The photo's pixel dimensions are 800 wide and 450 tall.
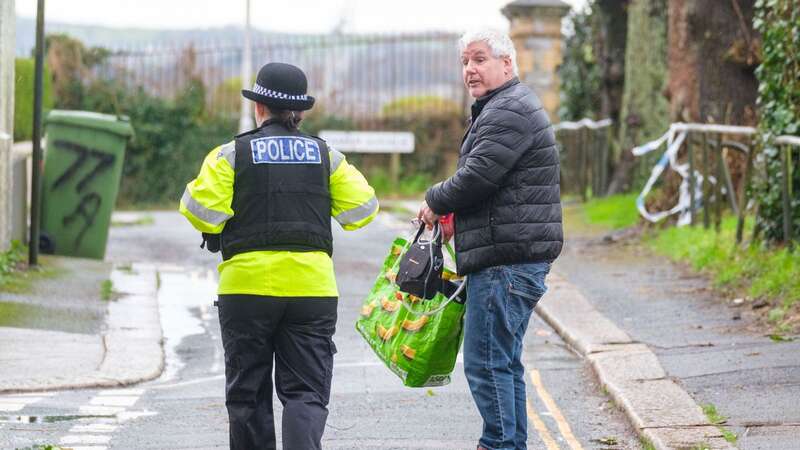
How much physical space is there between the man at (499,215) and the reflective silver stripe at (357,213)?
0.24 meters

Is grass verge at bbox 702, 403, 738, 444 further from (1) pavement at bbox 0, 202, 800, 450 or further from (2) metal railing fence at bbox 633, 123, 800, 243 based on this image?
(2) metal railing fence at bbox 633, 123, 800, 243

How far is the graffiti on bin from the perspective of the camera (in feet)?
46.3

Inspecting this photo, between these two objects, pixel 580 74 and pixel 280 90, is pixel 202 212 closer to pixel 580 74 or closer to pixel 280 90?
pixel 280 90

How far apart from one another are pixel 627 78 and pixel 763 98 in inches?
318

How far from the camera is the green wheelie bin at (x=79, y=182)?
1405cm

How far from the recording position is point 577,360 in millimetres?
9086

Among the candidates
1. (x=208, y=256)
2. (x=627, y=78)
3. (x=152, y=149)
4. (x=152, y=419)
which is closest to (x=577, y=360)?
(x=152, y=419)

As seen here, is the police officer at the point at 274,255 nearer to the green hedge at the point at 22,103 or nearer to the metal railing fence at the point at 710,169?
the metal railing fence at the point at 710,169

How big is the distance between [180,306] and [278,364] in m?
5.99

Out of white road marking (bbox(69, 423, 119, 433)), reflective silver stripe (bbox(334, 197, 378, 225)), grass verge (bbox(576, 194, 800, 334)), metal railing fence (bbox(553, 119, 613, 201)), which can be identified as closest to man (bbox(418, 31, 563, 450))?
reflective silver stripe (bbox(334, 197, 378, 225))

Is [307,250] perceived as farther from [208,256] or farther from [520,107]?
[208,256]

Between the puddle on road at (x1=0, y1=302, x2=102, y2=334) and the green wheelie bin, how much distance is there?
10.9 ft

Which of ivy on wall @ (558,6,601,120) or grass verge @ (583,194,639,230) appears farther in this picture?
ivy on wall @ (558,6,601,120)

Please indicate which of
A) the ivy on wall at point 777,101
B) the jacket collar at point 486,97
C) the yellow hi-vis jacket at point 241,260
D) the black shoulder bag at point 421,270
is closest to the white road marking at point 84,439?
the yellow hi-vis jacket at point 241,260
